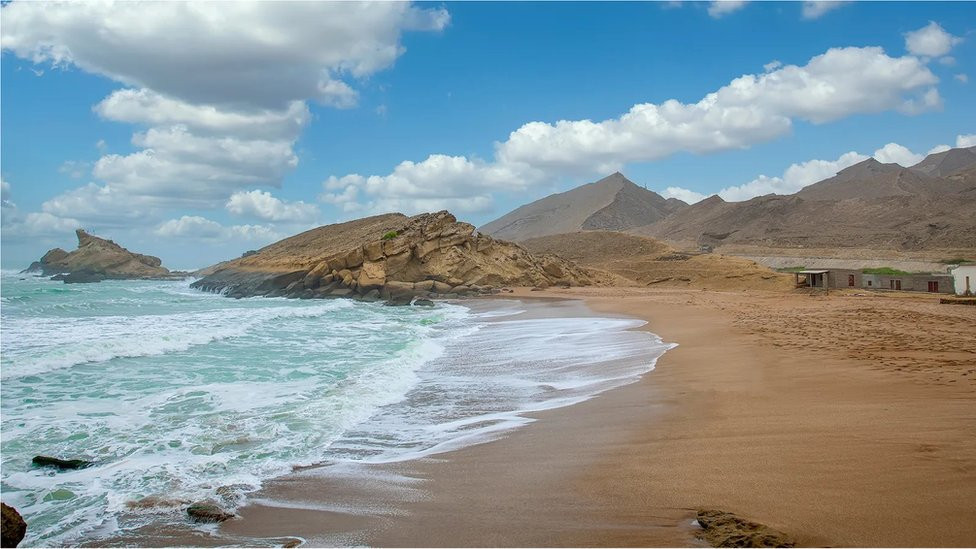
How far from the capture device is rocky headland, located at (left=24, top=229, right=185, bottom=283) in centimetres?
7400

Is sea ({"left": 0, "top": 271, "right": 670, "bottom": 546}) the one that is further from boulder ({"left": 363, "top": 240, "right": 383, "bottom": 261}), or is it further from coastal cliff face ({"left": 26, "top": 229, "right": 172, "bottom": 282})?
coastal cliff face ({"left": 26, "top": 229, "right": 172, "bottom": 282})

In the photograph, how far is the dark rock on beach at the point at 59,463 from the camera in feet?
20.9

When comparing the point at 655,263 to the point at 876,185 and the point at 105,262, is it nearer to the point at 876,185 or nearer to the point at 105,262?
the point at 105,262

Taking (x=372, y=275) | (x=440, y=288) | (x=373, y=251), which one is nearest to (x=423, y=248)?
(x=373, y=251)

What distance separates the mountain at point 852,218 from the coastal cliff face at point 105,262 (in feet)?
244

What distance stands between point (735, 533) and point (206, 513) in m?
4.09

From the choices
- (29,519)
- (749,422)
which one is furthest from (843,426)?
(29,519)

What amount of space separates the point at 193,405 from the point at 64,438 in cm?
189

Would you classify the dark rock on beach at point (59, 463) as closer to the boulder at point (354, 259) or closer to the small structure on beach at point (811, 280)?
the boulder at point (354, 259)

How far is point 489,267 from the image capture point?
41656 mm

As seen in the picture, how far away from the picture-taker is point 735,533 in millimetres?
3797

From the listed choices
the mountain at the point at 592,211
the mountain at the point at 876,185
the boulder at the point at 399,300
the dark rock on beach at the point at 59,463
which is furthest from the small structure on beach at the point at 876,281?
the mountain at the point at 592,211

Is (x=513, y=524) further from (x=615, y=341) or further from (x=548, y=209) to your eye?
(x=548, y=209)

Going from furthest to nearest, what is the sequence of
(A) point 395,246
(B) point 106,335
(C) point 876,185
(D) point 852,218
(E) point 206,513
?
(C) point 876,185 → (D) point 852,218 → (A) point 395,246 → (B) point 106,335 → (E) point 206,513
